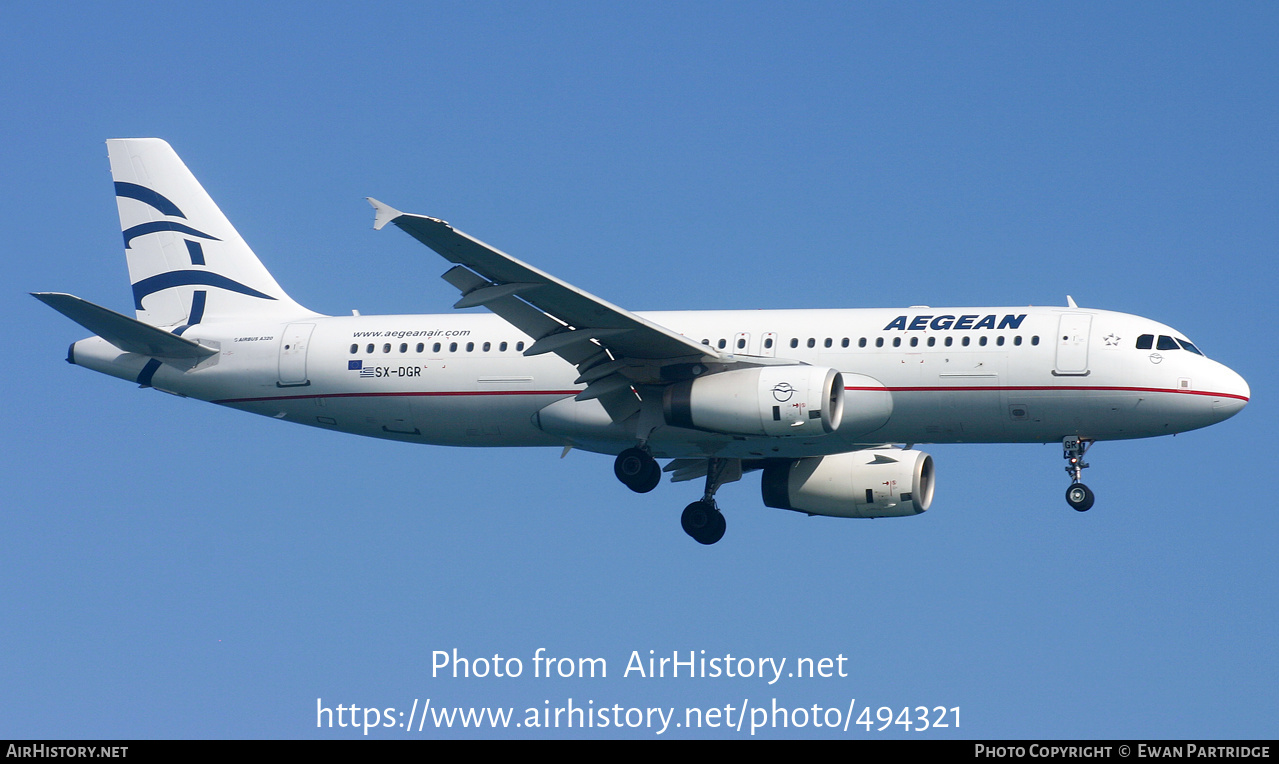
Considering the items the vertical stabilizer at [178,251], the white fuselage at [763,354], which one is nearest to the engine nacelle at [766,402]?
the white fuselage at [763,354]

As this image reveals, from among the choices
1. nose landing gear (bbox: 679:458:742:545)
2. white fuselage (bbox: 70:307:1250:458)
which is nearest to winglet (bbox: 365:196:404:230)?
white fuselage (bbox: 70:307:1250:458)

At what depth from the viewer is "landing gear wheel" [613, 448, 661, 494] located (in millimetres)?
36781

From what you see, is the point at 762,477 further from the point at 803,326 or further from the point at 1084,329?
the point at 1084,329

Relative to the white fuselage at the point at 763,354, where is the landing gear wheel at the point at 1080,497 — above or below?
below

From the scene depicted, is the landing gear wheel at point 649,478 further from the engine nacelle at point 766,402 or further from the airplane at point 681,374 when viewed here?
the engine nacelle at point 766,402

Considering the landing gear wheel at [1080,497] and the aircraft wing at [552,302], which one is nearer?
the aircraft wing at [552,302]

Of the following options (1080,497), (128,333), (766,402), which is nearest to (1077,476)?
(1080,497)

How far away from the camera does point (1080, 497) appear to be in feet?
117

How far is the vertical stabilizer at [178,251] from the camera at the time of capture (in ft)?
138

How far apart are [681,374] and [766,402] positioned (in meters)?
2.62

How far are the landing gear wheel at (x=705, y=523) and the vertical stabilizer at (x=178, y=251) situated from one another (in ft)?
37.3

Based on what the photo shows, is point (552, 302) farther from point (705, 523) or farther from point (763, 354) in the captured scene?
point (705, 523)
